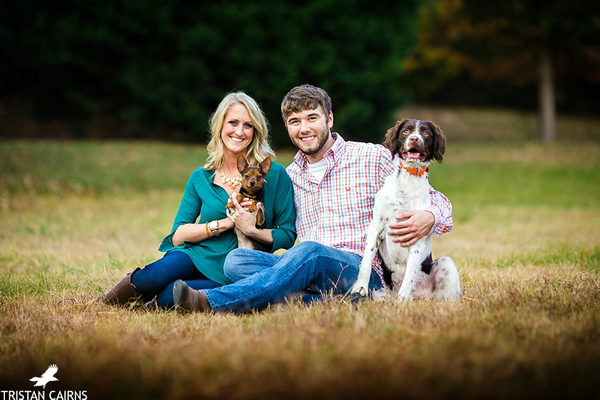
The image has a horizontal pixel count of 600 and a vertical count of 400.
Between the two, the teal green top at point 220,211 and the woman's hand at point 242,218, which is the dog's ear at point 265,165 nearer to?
the teal green top at point 220,211

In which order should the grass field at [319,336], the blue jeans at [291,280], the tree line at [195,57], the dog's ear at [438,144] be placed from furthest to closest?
the tree line at [195,57], the dog's ear at [438,144], the blue jeans at [291,280], the grass field at [319,336]

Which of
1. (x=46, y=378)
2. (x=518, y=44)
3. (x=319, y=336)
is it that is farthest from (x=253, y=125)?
(x=518, y=44)

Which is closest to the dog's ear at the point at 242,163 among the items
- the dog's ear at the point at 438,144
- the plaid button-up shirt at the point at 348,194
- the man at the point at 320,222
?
the man at the point at 320,222

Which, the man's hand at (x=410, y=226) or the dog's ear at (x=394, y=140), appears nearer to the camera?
the man's hand at (x=410, y=226)

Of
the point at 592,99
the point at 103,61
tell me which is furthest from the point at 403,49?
the point at 592,99

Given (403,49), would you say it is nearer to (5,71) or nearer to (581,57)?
(581,57)

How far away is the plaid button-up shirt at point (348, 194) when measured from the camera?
4211mm

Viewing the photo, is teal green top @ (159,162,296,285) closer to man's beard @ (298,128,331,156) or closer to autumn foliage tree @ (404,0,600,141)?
man's beard @ (298,128,331,156)

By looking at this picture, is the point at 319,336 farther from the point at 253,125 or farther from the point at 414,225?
the point at 253,125

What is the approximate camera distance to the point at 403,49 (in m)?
20.3

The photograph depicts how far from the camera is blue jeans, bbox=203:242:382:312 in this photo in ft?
12.3

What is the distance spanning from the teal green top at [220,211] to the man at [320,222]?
0.37ft

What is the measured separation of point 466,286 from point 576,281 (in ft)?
2.58

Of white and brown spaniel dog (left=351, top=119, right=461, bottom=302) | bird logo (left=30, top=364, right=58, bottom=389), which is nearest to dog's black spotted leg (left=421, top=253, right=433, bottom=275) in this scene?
white and brown spaniel dog (left=351, top=119, right=461, bottom=302)
